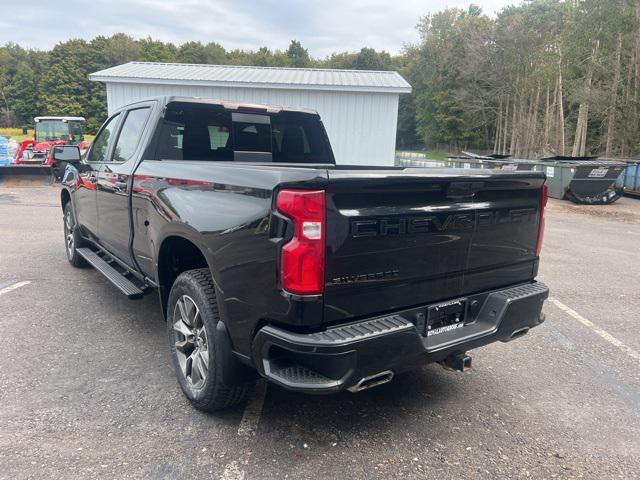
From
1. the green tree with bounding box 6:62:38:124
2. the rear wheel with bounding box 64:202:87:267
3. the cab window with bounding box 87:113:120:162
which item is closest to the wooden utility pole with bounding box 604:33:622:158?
the cab window with bounding box 87:113:120:162

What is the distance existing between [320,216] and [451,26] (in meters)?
76.6

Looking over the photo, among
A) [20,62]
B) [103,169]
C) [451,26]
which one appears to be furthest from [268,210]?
[20,62]

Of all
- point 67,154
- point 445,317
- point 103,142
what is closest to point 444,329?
point 445,317

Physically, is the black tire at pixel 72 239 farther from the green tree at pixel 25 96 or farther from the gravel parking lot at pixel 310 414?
the green tree at pixel 25 96

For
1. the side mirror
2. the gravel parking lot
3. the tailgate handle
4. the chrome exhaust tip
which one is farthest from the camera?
the side mirror

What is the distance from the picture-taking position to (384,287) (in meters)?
2.47

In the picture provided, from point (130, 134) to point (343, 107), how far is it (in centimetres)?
1280

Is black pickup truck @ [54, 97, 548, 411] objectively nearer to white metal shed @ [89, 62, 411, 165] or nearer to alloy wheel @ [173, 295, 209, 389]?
alloy wheel @ [173, 295, 209, 389]

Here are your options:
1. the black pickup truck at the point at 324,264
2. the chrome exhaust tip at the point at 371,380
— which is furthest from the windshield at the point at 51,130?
the chrome exhaust tip at the point at 371,380

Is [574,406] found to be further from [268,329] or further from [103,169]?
[103,169]

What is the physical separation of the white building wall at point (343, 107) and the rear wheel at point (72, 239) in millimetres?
10801

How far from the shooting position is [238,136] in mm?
4277

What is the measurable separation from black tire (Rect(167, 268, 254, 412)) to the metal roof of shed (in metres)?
14.1

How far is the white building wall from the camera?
16.2 meters
